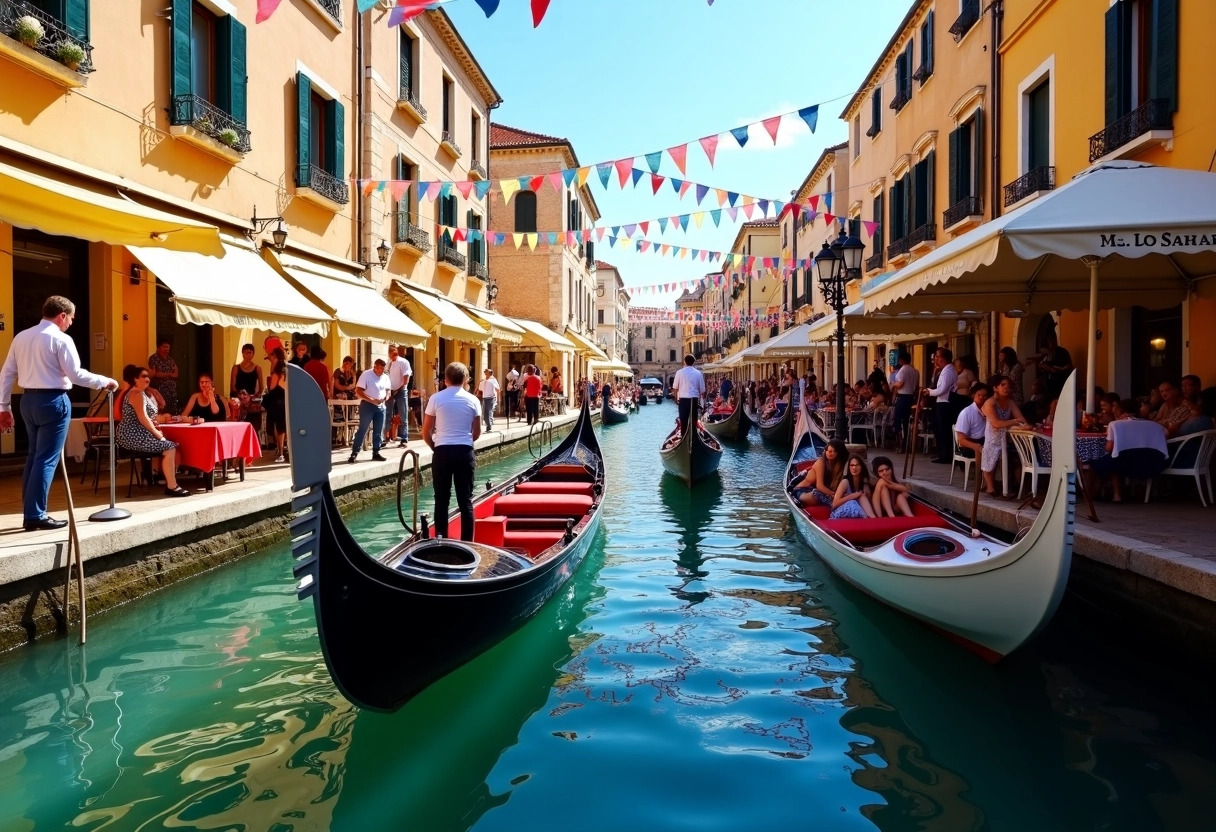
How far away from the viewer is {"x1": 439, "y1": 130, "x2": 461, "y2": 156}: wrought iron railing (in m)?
17.5

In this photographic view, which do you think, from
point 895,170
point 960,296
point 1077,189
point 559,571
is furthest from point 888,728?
point 895,170

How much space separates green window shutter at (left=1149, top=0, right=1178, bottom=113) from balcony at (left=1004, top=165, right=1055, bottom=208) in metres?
2.31

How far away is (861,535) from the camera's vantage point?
5.95 meters

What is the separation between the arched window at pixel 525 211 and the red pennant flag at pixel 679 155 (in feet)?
64.7

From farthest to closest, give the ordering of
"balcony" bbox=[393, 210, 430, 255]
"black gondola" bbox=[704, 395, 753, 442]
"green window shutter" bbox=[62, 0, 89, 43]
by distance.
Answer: "black gondola" bbox=[704, 395, 753, 442] → "balcony" bbox=[393, 210, 430, 255] → "green window shutter" bbox=[62, 0, 89, 43]

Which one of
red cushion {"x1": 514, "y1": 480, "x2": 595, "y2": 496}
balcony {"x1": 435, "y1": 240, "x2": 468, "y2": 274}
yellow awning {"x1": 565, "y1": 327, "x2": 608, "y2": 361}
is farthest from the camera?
yellow awning {"x1": 565, "y1": 327, "x2": 608, "y2": 361}

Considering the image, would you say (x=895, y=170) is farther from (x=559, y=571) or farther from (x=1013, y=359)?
(x=559, y=571)

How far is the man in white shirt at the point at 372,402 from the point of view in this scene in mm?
9828

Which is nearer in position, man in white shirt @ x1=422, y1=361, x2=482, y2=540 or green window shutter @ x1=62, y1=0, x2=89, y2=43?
man in white shirt @ x1=422, y1=361, x2=482, y2=540

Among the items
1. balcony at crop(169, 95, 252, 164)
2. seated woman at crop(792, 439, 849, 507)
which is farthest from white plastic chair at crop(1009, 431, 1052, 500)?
balcony at crop(169, 95, 252, 164)

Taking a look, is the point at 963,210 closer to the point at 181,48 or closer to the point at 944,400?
the point at 944,400

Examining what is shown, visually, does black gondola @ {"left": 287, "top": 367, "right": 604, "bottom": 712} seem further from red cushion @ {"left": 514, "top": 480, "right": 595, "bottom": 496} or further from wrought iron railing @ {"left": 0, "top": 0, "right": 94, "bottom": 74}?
wrought iron railing @ {"left": 0, "top": 0, "right": 94, "bottom": 74}

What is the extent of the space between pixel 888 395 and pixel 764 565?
740cm

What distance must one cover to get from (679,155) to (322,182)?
5.52 metres
